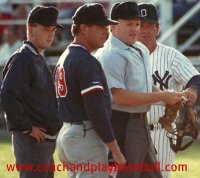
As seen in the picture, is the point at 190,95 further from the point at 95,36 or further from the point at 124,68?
the point at 95,36

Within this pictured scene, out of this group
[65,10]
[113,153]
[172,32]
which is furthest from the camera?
[65,10]

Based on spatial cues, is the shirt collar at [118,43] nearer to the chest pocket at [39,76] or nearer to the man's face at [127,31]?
the man's face at [127,31]

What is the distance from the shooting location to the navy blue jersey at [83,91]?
6586 mm

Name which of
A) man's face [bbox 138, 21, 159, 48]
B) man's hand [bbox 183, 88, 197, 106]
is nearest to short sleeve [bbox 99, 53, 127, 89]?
man's hand [bbox 183, 88, 197, 106]

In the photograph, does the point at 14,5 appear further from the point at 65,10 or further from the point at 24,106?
the point at 24,106

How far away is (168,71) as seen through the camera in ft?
27.7

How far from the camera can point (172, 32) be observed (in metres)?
15.5

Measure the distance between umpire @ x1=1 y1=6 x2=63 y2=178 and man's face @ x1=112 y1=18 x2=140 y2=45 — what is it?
0.55 meters

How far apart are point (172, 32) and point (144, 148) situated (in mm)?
8271

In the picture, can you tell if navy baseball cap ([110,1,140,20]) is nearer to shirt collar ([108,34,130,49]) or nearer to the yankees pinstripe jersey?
shirt collar ([108,34,130,49])

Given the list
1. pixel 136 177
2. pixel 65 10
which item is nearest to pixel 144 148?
pixel 136 177

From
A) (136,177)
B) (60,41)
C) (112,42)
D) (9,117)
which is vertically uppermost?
(112,42)

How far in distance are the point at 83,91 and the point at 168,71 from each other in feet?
6.36

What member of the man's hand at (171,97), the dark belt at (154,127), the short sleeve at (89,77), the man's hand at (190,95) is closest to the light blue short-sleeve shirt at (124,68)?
the man's hand at (171,97)
